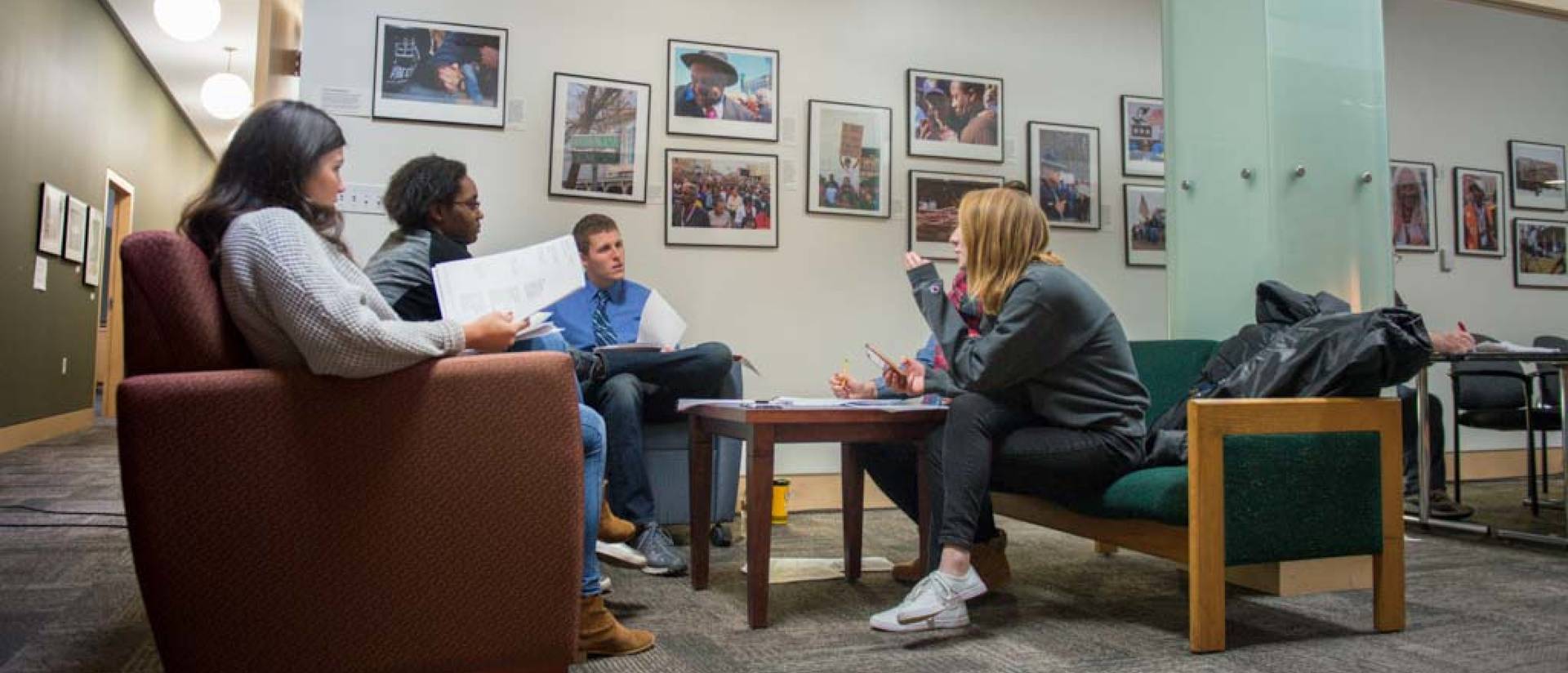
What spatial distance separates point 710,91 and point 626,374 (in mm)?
1592

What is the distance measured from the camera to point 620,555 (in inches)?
109

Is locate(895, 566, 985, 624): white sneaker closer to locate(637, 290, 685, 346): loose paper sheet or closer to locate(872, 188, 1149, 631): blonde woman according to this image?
locate(872, 188, 1149, 631): blonde woman

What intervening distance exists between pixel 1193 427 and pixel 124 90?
29.0 feet

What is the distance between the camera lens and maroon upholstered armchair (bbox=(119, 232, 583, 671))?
4.34 ft

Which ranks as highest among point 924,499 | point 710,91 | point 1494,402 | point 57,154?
point 57,154

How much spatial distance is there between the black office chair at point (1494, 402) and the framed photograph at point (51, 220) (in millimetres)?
7855

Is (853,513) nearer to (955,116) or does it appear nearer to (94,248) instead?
(955,116)

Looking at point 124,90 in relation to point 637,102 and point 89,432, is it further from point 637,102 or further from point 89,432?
point 637,102

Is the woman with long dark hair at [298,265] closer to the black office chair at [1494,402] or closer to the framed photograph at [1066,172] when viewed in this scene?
the framed photograph at [1066,172]

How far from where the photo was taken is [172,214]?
984cm

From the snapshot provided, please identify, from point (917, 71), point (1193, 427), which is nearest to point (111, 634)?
point (1193, 427)

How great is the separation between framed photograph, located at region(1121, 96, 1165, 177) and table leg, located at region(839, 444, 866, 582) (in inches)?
110

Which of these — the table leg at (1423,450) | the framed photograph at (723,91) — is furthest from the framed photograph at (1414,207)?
the framed photograph at (723,91)

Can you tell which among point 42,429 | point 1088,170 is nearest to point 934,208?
point 1088,170
